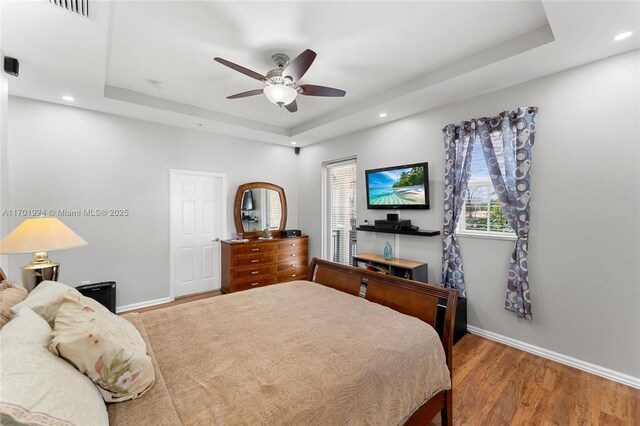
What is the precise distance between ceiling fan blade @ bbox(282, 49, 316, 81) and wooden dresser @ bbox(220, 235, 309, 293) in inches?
115

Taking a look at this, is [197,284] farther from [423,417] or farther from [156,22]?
[423,417]

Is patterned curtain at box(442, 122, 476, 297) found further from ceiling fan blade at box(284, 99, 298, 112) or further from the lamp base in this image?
the lamp base

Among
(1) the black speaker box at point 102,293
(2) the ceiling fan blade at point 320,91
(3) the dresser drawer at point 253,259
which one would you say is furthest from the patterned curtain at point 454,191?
(1) the black speaker box at point 102,293

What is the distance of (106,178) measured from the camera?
3.67m

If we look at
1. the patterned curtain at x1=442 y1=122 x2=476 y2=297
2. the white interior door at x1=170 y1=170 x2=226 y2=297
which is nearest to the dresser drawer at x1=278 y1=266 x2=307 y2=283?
the white interior door at x1=170 y1=170 x2=226 y2=297

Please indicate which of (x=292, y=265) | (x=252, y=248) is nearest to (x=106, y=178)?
(x=252, y=248)

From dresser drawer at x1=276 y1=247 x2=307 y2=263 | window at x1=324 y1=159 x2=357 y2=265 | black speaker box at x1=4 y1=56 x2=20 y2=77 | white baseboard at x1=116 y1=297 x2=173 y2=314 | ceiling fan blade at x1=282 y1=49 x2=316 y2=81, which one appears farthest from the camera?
dresser drawer at x1=276 y1=247 x2=307 y2=263

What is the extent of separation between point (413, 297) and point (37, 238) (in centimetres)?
283

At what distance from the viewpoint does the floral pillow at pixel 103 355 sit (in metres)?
0.99

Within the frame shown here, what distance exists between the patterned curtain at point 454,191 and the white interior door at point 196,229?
3.55 m

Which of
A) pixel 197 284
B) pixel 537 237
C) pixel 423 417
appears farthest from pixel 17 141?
pixel 537 237

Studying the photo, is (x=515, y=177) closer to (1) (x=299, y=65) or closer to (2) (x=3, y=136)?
(1) (x=299, y=65)

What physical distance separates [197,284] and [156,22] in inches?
144

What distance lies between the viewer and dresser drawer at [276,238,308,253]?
497 centimetres
